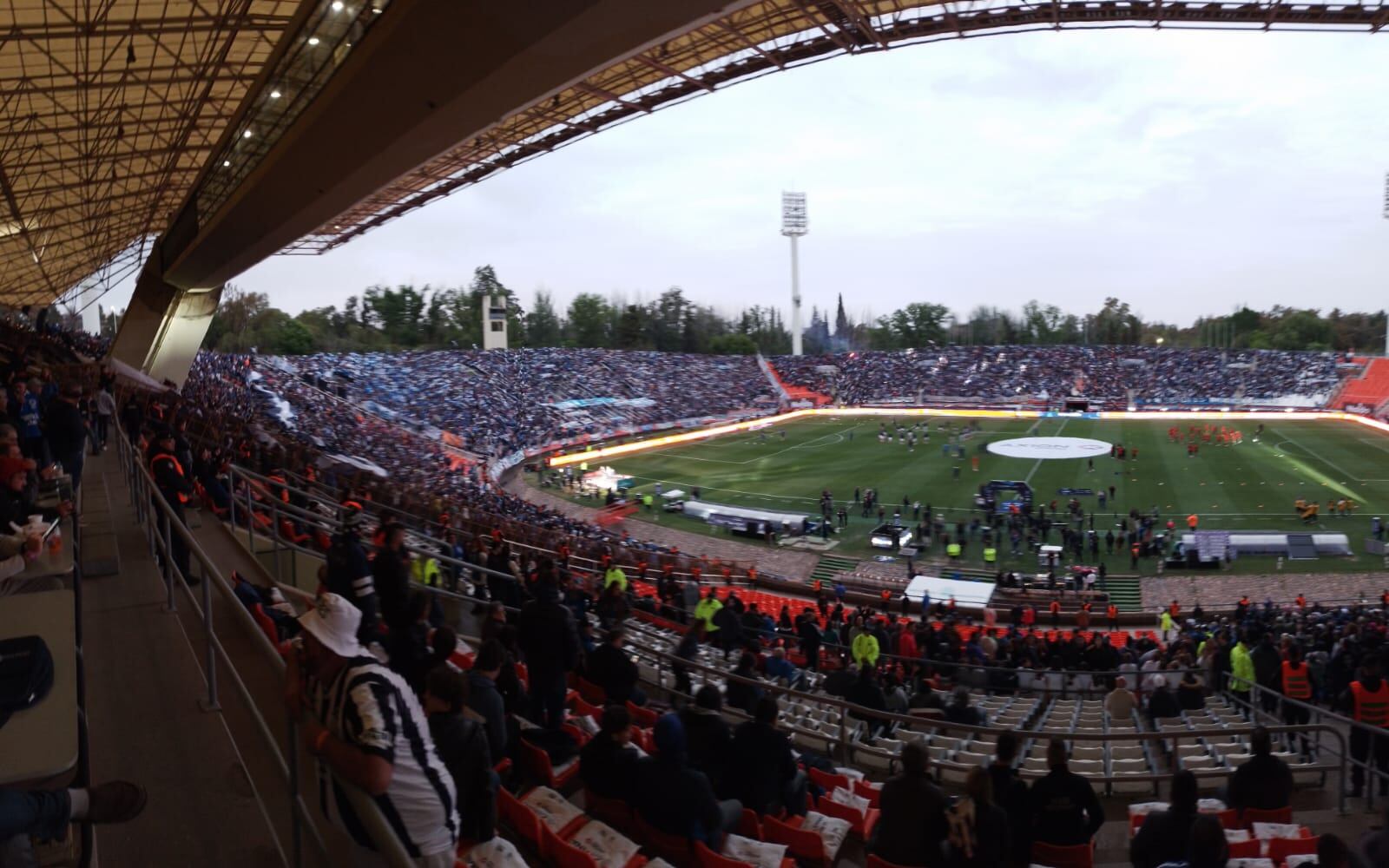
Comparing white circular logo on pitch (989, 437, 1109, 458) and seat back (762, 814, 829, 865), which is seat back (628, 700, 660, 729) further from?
white circular logo on pitch (989, 437, 1109, 458)

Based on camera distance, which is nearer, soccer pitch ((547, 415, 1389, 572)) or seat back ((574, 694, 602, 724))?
seat back ((574, 694, 602, 724))

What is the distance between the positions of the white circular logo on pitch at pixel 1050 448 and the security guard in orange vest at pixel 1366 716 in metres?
38.0

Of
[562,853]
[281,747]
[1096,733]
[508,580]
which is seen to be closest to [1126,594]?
[1096,733]

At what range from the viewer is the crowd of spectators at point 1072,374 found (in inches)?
2562

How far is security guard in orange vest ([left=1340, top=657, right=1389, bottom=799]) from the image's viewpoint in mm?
6867

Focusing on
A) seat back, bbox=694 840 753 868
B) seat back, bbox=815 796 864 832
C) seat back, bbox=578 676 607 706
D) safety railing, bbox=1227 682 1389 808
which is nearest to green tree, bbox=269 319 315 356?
seat back, bbox=578 676 607 706

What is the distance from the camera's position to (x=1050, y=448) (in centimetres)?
4631

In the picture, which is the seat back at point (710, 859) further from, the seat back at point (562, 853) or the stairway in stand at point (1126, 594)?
the stairway in stand at point (1126, 594)

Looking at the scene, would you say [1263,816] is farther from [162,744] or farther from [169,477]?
[169,477]

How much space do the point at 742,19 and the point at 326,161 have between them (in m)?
6.96

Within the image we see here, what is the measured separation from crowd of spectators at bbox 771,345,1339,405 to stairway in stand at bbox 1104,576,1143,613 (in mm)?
45626

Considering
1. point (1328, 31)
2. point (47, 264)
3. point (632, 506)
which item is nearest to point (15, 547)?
point (1328, 31)

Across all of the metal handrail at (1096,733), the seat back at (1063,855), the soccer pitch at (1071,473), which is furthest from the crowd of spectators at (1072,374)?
the seat back at (1063,855)

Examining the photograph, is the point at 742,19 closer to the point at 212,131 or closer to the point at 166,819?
the point at 166,819
